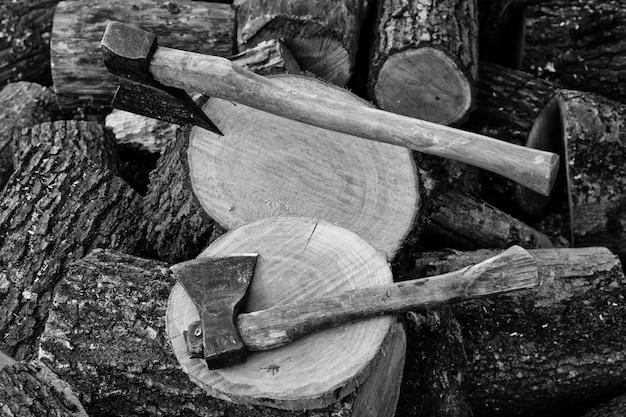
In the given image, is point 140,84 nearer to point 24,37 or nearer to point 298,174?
point 298,174

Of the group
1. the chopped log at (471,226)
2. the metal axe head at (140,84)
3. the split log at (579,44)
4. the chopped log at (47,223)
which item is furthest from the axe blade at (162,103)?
the split log at (579,44)

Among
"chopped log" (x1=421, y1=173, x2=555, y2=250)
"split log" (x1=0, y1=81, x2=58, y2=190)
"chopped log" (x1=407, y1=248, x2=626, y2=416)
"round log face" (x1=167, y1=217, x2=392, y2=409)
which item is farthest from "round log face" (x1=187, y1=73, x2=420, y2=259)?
"split log" (x1=0, y1=81, x2=58, y2=190)

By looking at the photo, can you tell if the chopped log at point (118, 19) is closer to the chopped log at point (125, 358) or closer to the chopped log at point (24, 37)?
the chopped log at point (24, 37)

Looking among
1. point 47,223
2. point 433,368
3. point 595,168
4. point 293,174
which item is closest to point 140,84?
point 293,174

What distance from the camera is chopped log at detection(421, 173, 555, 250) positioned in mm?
3270

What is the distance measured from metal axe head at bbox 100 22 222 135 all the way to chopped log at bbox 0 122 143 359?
1.56 feet

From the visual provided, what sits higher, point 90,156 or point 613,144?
point 613,144

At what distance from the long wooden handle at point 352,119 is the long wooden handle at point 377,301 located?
310 millimetres

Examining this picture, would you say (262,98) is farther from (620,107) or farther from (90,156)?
(620,107)

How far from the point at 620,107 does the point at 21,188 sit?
258 centimetres

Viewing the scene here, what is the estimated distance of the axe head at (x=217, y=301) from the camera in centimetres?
210

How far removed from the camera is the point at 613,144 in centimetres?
318

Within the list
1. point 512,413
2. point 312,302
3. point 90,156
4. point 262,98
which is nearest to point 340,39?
point 262,98

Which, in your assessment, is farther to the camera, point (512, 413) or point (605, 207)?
point (605, 207)
